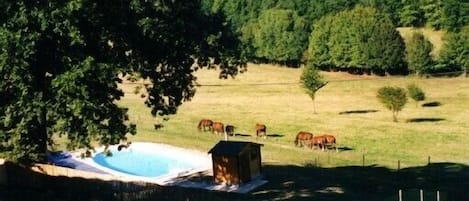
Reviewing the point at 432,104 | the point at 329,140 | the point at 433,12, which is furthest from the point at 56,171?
the point at 433,12

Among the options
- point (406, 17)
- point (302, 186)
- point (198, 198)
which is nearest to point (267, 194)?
point (302, 186)

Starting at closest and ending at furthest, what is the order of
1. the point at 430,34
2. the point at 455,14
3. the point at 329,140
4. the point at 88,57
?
1. the point at 88,57
2. the point at 329,140
3. the point at 455,14
4. the point at 430,34

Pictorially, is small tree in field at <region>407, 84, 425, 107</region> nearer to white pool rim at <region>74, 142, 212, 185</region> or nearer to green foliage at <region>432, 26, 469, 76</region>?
green foliage at <region>432, 26, 469, 76</region>

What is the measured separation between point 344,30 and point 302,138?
50874mm

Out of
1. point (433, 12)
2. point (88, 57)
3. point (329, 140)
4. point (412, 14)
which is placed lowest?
point (329, 140)

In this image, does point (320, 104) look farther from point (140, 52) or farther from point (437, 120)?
point (140, 52)

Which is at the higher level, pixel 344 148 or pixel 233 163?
pixel 233 163

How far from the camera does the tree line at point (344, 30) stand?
91750 millimetres

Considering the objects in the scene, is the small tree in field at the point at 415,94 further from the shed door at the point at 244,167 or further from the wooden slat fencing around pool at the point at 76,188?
the wooden slat fencing around pool at the point at 76,188

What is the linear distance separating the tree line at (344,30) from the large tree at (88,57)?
54505mm

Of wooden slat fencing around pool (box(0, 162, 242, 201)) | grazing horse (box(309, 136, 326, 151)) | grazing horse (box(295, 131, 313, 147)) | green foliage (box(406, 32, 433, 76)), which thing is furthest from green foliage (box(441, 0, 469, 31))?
wooden slat fencing around pool (box(0, 162, 242, 201))

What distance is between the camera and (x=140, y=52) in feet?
91.4

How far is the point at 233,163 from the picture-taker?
33.7m

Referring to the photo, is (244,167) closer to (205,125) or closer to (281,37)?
(205,125)
